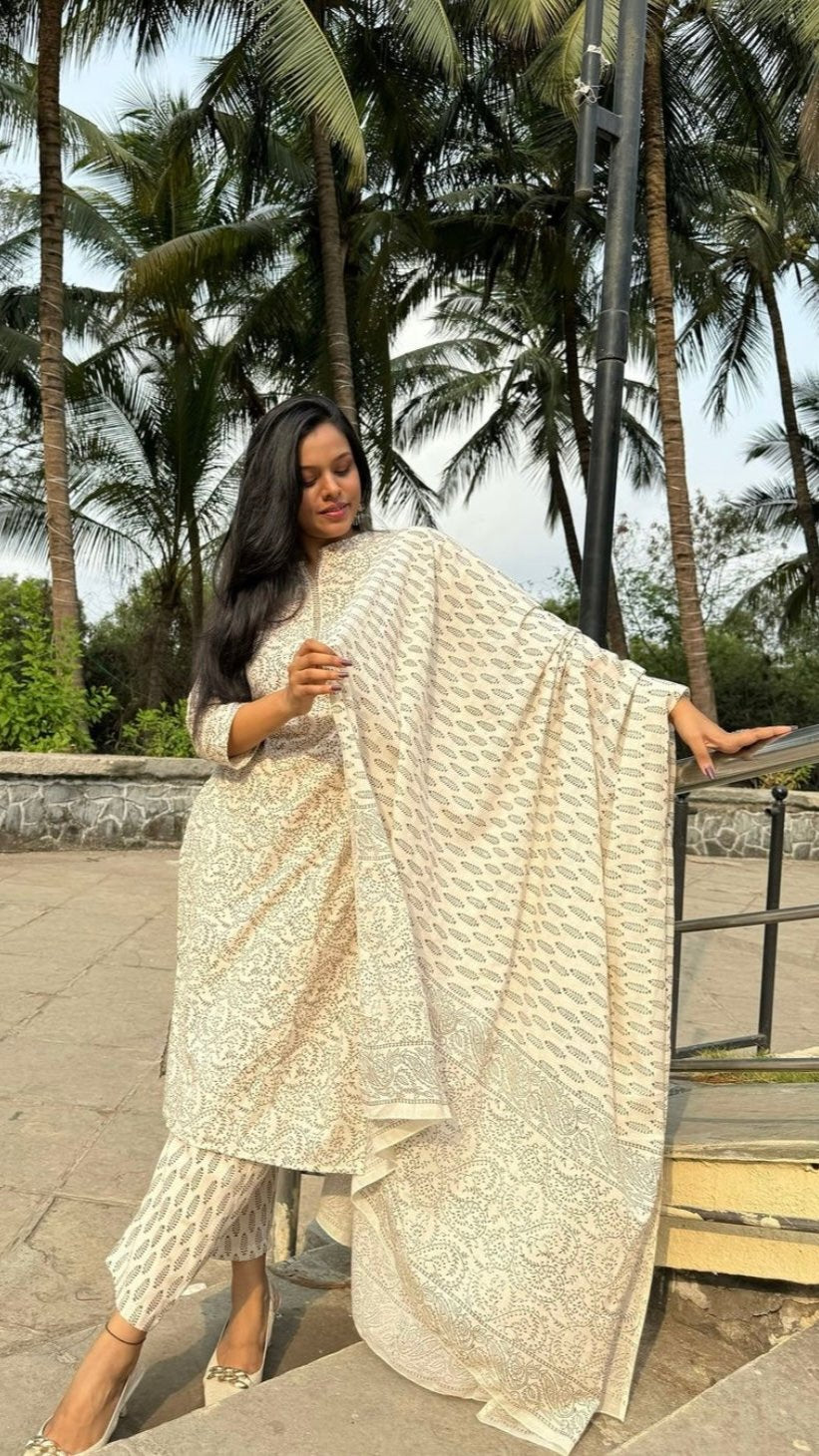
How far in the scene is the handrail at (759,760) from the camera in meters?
2.03

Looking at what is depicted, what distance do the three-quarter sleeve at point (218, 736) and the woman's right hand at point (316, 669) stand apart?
234mm

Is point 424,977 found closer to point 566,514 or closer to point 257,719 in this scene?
point 257,719

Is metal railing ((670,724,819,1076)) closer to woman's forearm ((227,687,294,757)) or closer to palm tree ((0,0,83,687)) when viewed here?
woman's forearm ((227,687,294,757))

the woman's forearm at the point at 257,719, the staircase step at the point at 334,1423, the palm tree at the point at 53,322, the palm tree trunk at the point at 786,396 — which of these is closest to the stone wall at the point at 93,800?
the palm tree at the point at 53,322

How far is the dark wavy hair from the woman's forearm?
134mm

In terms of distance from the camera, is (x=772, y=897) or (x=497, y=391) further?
(x=497, y=391)

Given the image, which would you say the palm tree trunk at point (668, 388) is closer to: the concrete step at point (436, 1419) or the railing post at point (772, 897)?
the railing post at point (772, 897)

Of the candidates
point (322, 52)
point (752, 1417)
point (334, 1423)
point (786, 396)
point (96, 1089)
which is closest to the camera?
point (752, 1417)

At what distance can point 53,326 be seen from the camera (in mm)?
10641

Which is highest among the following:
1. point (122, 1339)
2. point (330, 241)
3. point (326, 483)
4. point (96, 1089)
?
point (330, 241)

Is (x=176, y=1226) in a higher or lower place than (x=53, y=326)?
lower

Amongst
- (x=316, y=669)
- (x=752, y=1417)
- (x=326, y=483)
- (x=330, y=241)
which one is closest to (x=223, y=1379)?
(x=752, y=1417)

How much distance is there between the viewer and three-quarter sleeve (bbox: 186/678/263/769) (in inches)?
82.6

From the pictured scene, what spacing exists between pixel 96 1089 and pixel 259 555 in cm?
237
